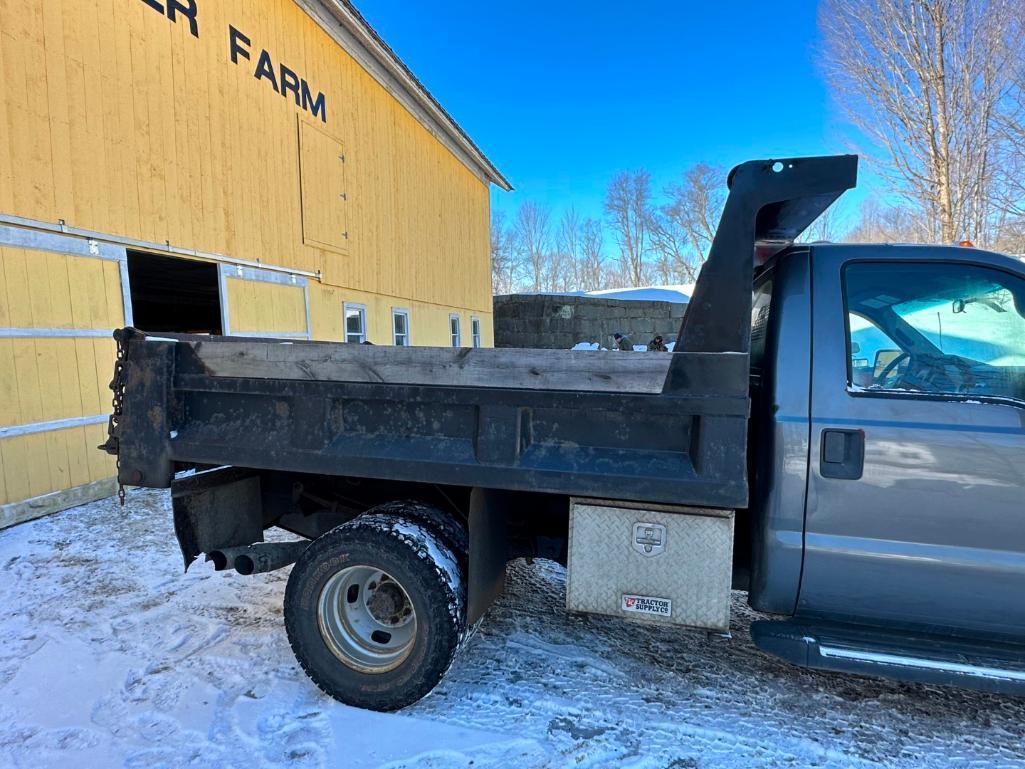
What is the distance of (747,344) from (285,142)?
8.89m

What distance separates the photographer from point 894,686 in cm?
283

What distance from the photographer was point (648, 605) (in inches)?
95.3

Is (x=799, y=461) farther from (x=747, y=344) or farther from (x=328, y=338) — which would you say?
(x=328, y=338)

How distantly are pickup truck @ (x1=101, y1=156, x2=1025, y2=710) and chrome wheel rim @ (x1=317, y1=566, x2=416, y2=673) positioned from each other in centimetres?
2

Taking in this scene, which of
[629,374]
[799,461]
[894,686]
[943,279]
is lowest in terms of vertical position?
[894,686]

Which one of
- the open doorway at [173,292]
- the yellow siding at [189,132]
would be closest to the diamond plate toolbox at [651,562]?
the yellow siding at [189,132]

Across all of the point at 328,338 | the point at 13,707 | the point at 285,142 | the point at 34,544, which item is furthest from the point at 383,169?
the point at 13,707

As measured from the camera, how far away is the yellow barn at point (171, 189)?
5.32 m

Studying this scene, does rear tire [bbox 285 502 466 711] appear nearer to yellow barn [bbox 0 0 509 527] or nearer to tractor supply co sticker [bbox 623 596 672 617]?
tractor supply co sticker [bbox 623 596 672 617]

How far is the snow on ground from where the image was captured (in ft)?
7.72

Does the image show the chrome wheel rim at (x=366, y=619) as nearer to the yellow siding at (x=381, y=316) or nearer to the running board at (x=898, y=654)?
the running board at (x=898, y=654)

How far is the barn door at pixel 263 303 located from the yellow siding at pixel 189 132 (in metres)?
0.30

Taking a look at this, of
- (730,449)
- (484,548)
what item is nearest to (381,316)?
(484,548)

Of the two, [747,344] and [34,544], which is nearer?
[747,344]
